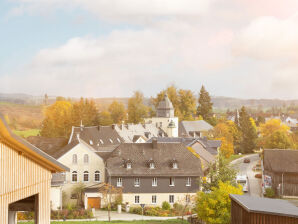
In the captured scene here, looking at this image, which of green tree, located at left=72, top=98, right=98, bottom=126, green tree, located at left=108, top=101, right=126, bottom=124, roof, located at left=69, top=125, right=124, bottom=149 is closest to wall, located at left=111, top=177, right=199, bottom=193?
roof, located at left=69, top=125, right=124, bottom=149

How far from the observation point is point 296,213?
1847cm

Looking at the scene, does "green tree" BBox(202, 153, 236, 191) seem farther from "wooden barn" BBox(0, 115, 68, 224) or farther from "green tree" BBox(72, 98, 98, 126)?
"green tree" BBox(72, 98, 98, 126)

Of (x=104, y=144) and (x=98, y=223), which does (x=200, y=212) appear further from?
(x=104, y=144)

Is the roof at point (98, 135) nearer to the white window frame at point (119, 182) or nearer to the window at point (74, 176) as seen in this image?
the window at point (74, 176)

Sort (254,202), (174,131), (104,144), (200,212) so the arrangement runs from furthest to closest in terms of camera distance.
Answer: (174,131)
(104,144)
(200,212)
(254,202)

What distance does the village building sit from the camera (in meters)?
44.9

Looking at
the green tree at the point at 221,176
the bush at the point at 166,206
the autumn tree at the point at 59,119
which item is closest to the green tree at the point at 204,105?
the autumn tree at the point at 59,119

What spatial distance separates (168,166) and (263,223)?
1100 inches

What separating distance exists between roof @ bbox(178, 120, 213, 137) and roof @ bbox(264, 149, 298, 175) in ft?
164

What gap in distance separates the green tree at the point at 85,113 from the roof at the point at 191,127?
2029 cm

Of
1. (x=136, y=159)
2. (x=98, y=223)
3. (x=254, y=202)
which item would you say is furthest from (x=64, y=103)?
(x=254, y=202)

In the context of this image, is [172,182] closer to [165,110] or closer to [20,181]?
[20,181]

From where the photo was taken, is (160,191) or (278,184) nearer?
(160,191)

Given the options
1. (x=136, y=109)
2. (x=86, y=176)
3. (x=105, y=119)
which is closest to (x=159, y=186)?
(x=86, y=176)
